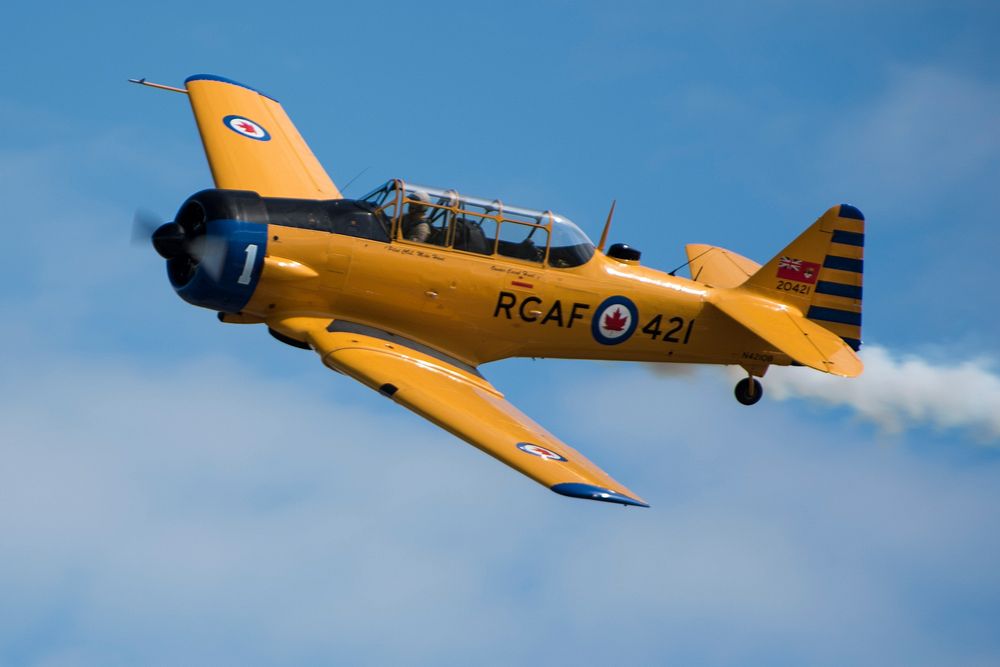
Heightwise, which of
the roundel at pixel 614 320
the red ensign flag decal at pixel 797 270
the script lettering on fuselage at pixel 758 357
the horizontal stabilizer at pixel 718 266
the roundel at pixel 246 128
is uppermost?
the roundel at pixel 246 128

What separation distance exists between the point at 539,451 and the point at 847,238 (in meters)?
6.16

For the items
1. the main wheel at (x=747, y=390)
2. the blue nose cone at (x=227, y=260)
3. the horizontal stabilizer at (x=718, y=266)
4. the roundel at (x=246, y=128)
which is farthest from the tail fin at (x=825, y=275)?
the roundel at (x=246, y=128)

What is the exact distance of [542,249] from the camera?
18234 millimetres

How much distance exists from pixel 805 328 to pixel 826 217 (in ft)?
4.97

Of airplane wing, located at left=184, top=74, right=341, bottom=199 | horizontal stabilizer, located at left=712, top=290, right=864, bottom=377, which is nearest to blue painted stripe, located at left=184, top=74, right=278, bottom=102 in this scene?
airplane wing, located at left=184, top=74, right=341, bottom=199

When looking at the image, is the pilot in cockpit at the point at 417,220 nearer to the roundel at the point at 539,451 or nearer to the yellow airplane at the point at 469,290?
the yellow airplane at the point at 469,290

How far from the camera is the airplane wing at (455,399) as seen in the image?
15.0 meters

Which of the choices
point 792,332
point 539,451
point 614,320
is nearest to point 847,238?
point 792,332

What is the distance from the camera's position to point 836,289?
19.5 meters

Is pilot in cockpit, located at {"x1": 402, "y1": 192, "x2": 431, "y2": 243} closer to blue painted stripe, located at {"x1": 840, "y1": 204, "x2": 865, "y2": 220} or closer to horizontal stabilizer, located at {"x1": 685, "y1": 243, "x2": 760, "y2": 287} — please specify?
horizontal stabilizer, located at {"x1": 685, "y1": 243, "x2": 760, "y2": 287}

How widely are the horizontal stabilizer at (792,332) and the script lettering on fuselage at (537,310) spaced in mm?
1872

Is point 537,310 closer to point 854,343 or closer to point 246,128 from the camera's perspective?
point 854,343

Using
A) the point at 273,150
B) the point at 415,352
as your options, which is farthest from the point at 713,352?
the point at 273,150

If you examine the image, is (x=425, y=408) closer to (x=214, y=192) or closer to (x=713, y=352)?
(x=214, y=192)
